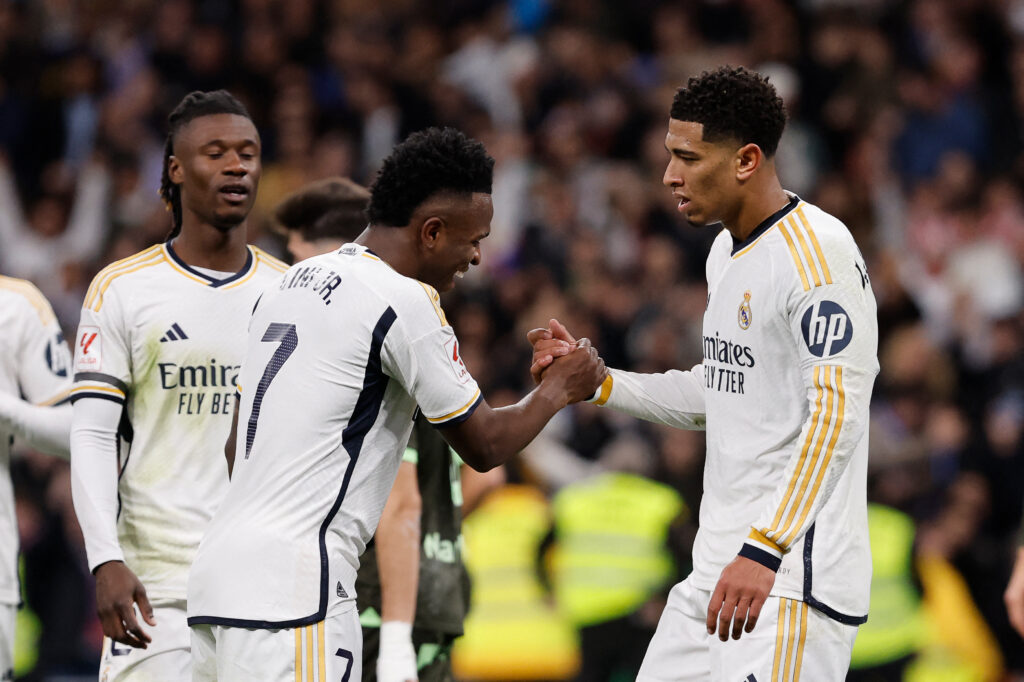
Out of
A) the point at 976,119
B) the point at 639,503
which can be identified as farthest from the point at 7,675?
the point at 976,119

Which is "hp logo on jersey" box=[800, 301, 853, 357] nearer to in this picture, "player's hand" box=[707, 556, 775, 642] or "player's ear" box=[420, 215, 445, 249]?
"player's hand" box=[707, 556, 775, 642]

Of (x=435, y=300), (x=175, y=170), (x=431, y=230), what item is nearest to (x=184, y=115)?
(x=175, y=170)

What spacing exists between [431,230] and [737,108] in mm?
1104

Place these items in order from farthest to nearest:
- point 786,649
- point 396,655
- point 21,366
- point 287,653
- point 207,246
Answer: point 21,366 → point 207,246 → point 396,655 → point 786,649 → point 287,653

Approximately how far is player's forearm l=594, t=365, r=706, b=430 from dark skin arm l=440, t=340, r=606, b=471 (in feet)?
1.74

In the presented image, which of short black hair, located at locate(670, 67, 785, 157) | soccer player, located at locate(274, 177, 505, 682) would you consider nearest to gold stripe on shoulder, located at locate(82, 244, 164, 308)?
soccer player, located at locate(274, 177, 505, 682)

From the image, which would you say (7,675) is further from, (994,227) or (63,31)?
(63,31)

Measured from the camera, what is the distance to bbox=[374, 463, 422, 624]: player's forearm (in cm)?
503

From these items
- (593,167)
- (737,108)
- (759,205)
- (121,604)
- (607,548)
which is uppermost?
(593,167)

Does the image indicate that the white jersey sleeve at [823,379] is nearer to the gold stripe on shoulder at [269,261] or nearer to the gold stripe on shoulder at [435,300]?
the gold stripe on shoulder at [435,300]

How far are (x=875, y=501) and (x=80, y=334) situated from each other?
5.52 m

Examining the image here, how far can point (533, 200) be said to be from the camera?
1231cm

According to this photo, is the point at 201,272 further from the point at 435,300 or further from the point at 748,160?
the point at 748,160

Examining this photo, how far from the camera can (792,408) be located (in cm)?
448
